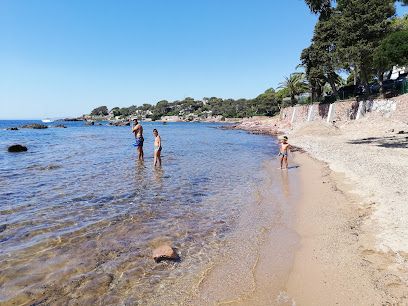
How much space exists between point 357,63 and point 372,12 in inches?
199

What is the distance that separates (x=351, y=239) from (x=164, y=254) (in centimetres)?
379

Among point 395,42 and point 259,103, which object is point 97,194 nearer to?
point 395,42

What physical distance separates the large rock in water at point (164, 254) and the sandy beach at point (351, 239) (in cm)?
196

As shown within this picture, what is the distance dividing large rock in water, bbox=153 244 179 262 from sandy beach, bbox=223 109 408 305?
1960mm

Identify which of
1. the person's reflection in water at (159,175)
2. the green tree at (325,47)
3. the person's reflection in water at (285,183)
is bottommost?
the person's reflection in water at (285,183)

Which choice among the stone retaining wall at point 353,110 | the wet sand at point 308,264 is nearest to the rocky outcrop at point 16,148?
the wet sand at point 308,264

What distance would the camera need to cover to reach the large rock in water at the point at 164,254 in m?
6.35

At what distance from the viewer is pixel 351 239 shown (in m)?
6.80

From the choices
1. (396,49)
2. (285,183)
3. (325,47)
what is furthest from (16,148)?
(325,47)

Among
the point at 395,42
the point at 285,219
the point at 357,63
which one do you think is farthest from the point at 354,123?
the point at 285,219

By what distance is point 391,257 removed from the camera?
5.64m

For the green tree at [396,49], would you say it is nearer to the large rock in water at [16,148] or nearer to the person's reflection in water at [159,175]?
the person's reflection in water at [159,175]

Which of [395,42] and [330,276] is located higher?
[395,42]

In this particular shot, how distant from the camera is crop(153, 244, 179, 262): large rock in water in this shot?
6.35 m
